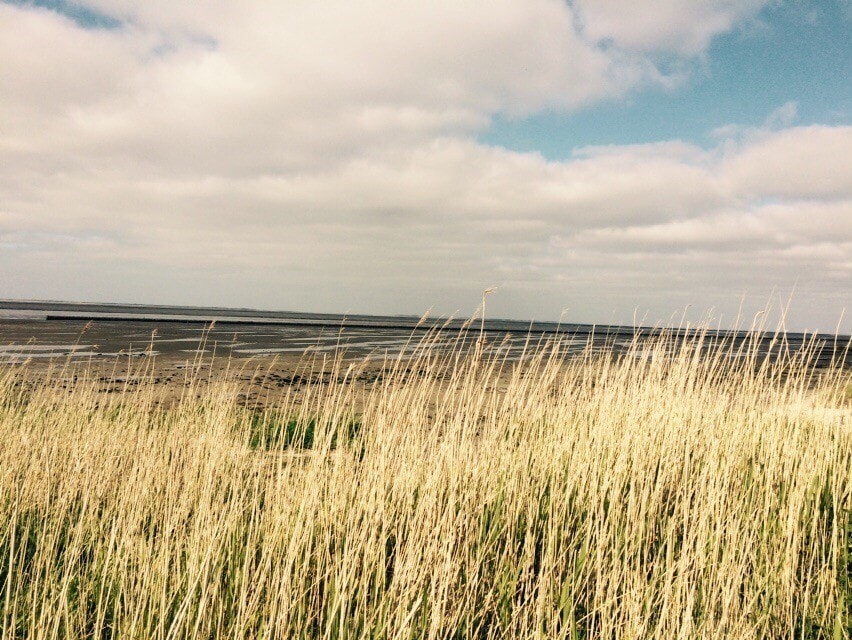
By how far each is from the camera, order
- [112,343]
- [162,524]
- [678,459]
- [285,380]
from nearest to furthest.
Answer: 1. [162,524]
2. [678,459]
3. [285,380]
4. [112,343]

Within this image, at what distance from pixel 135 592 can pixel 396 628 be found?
58.9 inches

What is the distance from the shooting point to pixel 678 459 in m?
4.54

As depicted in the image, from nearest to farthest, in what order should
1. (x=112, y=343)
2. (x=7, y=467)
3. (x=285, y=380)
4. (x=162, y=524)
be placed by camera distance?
(x=162, y=524), (x=7, y=467), (x=285, y=380), (x=112, y=343)

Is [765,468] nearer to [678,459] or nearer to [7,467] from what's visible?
[678,459]

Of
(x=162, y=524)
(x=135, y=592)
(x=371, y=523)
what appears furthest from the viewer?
(x=162, y=524)

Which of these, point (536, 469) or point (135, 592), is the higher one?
point (536, 469)

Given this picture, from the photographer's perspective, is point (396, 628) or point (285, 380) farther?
point (285, 380)

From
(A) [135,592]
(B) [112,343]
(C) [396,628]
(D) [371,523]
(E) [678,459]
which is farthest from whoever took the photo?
(B) [112,343]

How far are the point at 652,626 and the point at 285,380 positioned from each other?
14961 millimetres

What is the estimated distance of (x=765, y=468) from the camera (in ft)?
14.5

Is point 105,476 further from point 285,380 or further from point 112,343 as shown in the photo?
point 112,343

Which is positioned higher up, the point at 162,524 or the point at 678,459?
the point at 678,459

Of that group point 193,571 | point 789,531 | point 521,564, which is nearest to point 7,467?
point 193,571

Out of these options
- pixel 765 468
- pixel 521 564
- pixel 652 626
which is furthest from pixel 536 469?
pixel 765 468
